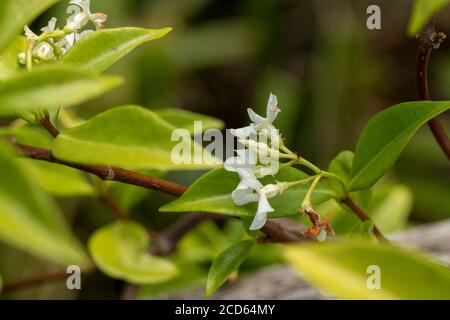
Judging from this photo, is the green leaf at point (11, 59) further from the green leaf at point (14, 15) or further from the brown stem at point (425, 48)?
the brown stem at point (425, 48)

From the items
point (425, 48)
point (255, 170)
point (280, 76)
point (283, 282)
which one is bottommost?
point (283, 282)

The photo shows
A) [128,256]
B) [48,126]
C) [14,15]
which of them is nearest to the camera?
[14,15]

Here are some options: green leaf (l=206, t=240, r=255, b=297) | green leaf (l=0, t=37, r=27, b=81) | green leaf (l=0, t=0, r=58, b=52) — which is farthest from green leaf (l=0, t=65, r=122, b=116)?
green leaf (l=206, t=240, r=255, b=297)

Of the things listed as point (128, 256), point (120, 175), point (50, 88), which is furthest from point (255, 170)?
point (128, 256)

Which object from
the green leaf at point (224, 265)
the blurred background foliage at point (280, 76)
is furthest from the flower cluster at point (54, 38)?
the blurred background foliage at point (280, 76)

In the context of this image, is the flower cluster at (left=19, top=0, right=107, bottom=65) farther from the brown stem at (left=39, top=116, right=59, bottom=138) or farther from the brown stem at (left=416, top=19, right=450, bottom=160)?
the brown stem at (left=416, top=19, right=450, bottom=160)

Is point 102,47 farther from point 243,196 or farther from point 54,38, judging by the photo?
point 243,196
